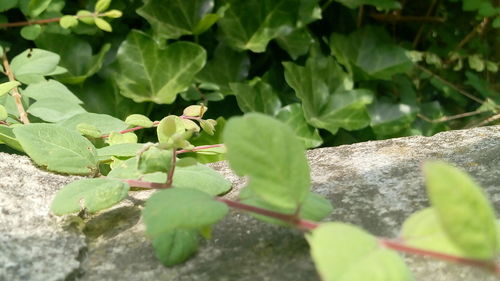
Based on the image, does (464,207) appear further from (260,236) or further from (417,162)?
(417,162)

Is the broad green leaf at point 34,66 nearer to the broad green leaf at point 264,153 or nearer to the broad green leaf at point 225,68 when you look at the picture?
the broad green leaf at point 225,68

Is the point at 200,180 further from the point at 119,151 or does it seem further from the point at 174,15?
the point at 174,15

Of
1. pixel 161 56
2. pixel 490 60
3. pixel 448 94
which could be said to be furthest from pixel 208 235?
pixel 490 60

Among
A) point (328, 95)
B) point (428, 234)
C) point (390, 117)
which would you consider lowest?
point (390, 117)

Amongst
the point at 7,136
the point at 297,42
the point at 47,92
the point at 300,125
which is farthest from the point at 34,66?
the point at 297,42

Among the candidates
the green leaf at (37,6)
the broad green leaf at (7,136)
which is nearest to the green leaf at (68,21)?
the green leaf at (37,6)
